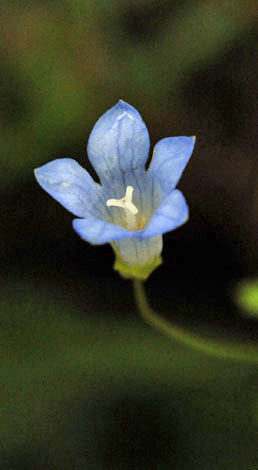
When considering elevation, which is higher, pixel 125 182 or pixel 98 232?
pixel 98 232

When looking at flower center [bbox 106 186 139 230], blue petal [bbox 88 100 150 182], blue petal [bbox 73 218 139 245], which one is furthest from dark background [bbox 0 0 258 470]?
blue petal [bbox 73 218 139 245]

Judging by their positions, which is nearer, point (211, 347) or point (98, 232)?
point (98, 232)

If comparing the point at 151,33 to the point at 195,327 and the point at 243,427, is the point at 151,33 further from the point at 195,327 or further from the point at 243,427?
the point at 243,427

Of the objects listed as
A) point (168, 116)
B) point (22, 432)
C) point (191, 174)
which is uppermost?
point (168, 116)

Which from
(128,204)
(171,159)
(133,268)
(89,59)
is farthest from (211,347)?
(89,59)

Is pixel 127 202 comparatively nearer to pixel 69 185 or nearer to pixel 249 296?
pixel 69 185

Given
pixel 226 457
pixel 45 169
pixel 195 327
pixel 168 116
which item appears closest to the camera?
pixel 45 169

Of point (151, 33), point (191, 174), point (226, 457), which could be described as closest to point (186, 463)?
point (226, 457)
